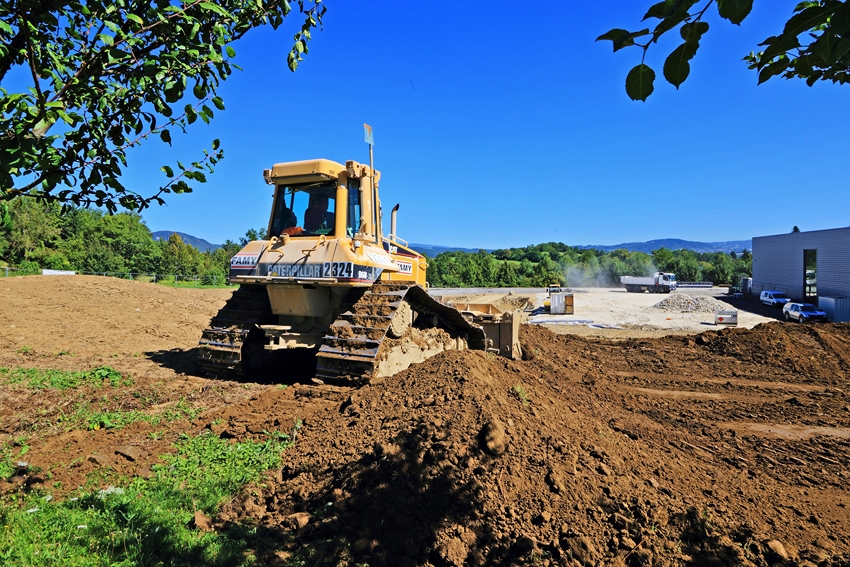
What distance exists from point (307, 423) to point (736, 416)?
679 centimetres

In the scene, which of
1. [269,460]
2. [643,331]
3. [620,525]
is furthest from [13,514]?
[643,331]

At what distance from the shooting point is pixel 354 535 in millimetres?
3600

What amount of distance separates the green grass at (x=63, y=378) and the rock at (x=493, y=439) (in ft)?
19.1

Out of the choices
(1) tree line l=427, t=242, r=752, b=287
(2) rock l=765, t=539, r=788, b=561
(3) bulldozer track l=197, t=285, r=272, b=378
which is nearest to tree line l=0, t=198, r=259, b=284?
(1) tree line l=427, t=242, r=752, b=287

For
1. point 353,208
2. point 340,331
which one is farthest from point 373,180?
point 340,331

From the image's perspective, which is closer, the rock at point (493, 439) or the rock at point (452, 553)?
the rock at point (452, 553)

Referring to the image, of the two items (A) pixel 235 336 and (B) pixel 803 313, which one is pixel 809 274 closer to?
(B) pixel 803 313

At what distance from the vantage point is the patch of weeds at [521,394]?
599 centimetres

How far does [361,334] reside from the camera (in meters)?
7.04

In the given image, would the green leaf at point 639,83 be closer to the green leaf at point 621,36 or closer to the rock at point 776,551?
the green leaf at point 621,36

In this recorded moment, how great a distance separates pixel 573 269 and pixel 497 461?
2894 inches

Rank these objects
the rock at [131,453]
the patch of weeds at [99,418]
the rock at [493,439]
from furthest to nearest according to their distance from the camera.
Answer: the patch of weeds at [99,418] < the rock at [131,453] < the rock at [493,439]

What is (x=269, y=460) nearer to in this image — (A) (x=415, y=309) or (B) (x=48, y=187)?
(B) (x=48, y=187)

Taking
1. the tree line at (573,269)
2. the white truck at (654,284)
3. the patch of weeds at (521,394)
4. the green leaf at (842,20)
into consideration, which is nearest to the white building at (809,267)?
the white truck at (654,284)
